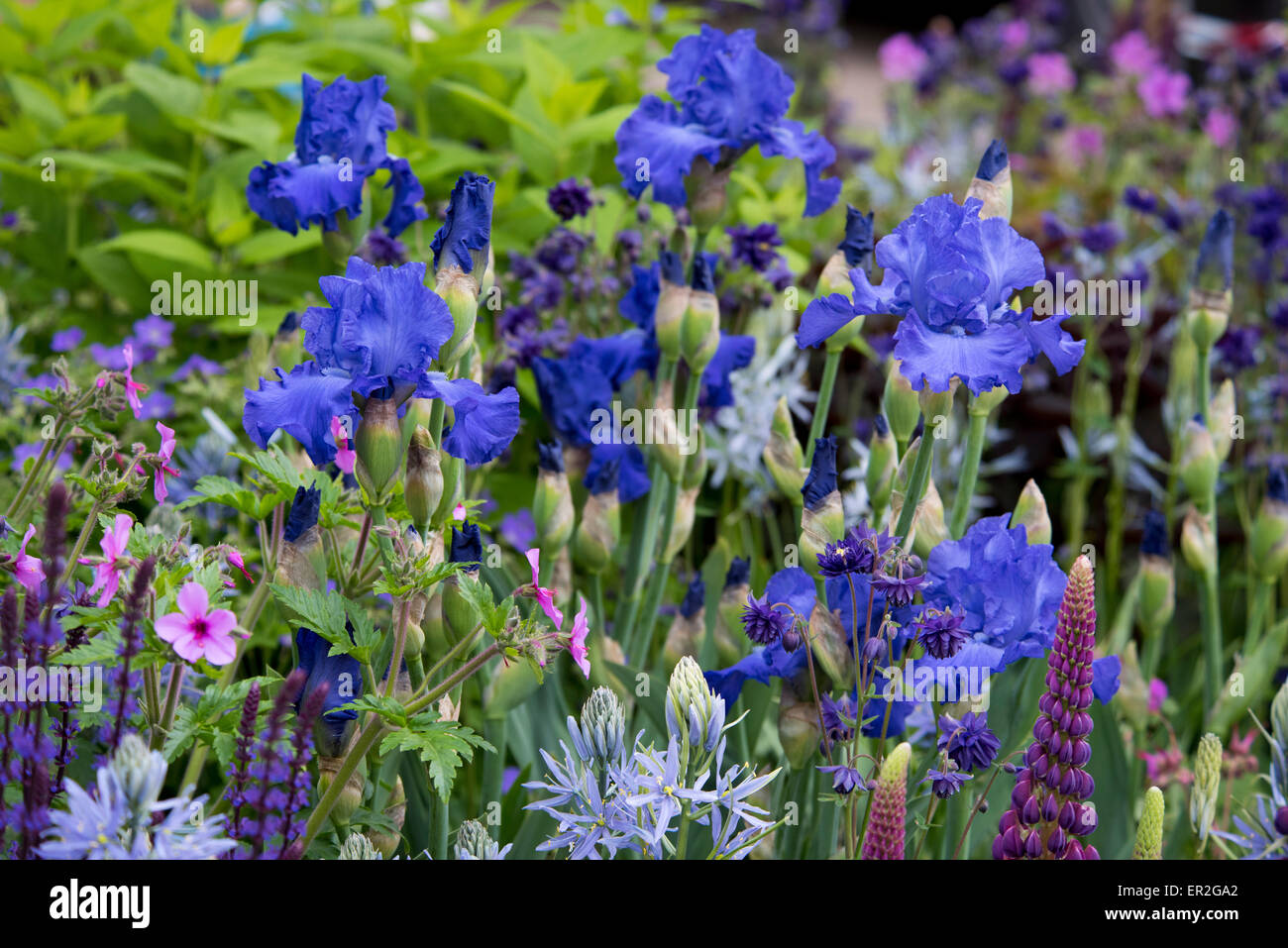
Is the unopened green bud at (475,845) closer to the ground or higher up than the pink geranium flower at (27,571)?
closer to the ground

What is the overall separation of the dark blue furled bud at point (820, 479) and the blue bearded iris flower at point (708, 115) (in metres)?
0.53

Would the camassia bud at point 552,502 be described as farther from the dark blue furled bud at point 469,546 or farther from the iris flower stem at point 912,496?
the iris flower stem at point 912,496

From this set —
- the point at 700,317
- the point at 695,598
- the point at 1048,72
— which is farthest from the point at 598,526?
the point at 1048,72

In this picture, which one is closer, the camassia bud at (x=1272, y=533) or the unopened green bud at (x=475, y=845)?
the unopened green bud at (x=475, y=845)

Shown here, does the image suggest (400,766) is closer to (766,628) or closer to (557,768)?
(557,768)

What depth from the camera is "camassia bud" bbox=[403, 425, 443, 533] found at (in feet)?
4.34

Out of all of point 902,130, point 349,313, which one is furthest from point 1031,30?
point 349,313

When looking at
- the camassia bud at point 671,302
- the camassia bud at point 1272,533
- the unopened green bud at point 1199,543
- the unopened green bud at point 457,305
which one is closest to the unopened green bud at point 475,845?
the unopened green bud at point 457,305

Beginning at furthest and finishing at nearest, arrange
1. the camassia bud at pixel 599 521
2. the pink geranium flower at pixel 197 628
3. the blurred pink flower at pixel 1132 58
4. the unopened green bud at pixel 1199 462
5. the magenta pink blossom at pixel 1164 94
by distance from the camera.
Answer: the blurred pink flower at pixel 1132 58, the magenta pink blossom at pixel 1164 94, the unopened green bud at pixel 1199 462, the camassia bud at pixel 599 521, the pink geranium flower at pixel 197 628

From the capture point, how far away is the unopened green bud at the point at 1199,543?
84.8 inches

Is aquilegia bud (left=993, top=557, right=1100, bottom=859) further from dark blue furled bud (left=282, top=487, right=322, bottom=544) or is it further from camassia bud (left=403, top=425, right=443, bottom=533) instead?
dark blue furled bud (left=282, top=487, right=322, bottom=544)

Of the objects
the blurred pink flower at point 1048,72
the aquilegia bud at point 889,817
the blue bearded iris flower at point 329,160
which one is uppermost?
the blurred pink flower at point 1048,72

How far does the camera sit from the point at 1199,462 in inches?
84.0
